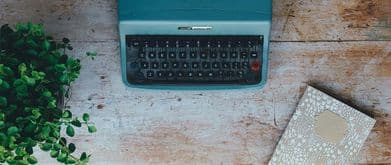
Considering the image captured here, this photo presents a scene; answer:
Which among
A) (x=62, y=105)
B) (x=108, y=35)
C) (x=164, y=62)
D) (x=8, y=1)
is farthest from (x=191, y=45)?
(x=8, y=1)

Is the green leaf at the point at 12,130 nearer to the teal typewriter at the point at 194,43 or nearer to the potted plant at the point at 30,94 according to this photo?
the potted plant at the point at 30,94

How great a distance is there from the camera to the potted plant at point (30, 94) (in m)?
1.56

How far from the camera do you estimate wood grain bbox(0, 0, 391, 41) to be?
76.5 inches

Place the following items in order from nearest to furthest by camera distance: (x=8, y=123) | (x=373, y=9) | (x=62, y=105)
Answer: (x=8, y=123), (x=62, y=105), (x=373, y=9)

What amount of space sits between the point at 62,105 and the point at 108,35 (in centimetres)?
26

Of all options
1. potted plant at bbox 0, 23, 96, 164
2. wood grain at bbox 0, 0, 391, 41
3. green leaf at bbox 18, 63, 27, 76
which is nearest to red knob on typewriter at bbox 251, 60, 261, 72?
wood grain at bbox 0, 0, 391, 41

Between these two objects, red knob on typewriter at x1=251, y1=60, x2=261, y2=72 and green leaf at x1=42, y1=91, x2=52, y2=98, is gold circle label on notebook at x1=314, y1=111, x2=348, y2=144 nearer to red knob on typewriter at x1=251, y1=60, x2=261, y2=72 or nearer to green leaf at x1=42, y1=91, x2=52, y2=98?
red knob on typewriter at x1=251, y1=60, x2=261, y2=72

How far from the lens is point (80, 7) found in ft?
6.39

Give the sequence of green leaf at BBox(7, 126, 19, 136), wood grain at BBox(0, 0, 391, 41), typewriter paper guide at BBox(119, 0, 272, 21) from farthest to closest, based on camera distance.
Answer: wood grain at BBox(0, 0, 391, 41) < typewriter paper guide at BBox(119, 0, 272, 21) < green leaf at BBox(7, 126, 19, 136)

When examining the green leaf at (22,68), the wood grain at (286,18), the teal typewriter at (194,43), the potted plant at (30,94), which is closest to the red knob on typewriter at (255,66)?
the teal typewriter at (194,43)

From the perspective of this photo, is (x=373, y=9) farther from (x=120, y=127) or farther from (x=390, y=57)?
(x=120, y=127)

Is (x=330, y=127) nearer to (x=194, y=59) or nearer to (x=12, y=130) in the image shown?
(x=194, y=59)

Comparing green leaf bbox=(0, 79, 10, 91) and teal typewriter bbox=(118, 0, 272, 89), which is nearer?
green leaf bbox=(0, 79, 10, 91)

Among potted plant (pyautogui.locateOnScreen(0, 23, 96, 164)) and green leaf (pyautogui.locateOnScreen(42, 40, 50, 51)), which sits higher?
green leaf (pyautogui.locateOnScreen(42, 40, 50, 51))
